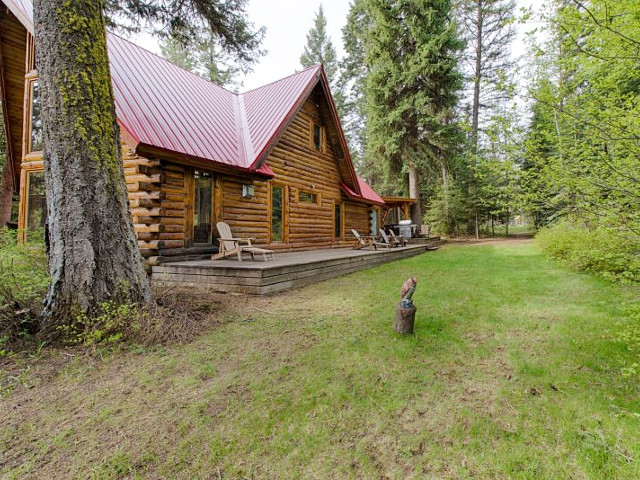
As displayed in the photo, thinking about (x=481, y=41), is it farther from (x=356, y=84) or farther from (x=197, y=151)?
(x=197, y=151)

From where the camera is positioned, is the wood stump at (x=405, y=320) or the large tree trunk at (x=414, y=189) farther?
the large tree trunk at (x=414, y=189)

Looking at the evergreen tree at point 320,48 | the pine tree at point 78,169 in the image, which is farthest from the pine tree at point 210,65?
the pine tree at point 78,169

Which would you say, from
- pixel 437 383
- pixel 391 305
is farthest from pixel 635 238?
pixel 391 305

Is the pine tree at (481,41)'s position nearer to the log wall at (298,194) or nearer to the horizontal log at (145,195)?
the log wall at (298,194)

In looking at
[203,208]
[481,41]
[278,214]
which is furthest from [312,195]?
[481,41]

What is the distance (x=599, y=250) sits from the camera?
2842mm

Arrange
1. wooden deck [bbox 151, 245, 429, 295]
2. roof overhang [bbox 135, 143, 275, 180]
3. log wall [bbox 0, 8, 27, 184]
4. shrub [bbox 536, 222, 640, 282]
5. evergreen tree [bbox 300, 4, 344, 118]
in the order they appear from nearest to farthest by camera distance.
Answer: shrub [bbox 536, 222, 640, 282]
wooden deck [bbox 151, 245, 429, 295]
roof overhang [bbox 135, 143, 275, 180]
log wall [bbox 0, 8, 27, 184]
evergreen tree [bbox 300, 4, 344, 118]

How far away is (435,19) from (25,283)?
19977 mm

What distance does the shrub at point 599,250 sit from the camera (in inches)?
102

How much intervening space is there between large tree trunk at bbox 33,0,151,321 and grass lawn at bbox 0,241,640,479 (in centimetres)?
72

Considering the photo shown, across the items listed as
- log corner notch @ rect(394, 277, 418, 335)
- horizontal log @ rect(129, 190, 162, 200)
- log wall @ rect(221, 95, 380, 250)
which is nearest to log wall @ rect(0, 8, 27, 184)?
horizontal log @ rect(129, 190, 162, 200)

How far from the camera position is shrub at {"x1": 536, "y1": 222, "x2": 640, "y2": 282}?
2.59 metres

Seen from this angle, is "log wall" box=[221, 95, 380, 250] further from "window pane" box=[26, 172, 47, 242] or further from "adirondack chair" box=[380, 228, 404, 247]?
"window pane" box=[26, 172, 47, 242]

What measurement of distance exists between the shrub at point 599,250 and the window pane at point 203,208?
698cm
